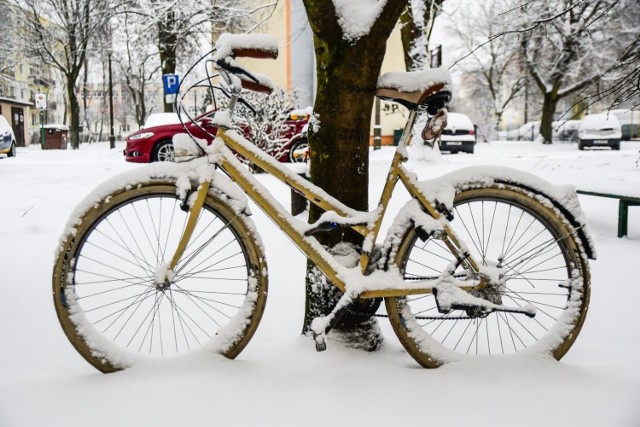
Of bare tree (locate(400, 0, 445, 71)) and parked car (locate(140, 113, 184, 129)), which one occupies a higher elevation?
bare tree (locate(400, 0, 445, 71))

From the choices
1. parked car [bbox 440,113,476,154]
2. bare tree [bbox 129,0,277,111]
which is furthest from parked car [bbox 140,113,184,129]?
parked car [bbox 440,113,476,154]

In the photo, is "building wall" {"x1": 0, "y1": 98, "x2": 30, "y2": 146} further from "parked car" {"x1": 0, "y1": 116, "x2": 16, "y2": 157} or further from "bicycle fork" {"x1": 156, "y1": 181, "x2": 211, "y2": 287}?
"bicycle fork" {"x1": 156, "y1": 181, "x2": 211, "y2": 287}

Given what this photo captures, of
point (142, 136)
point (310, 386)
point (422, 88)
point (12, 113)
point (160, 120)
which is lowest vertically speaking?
point (310, 386)

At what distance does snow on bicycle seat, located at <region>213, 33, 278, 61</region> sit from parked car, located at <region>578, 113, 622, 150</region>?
2119 cm

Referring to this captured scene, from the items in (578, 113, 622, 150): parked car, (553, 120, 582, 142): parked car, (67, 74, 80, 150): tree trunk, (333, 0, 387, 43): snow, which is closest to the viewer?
(333, 0, 387, 43): snow

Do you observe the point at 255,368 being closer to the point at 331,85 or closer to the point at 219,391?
the point at 219,391

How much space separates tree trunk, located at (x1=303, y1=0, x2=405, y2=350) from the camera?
87.0 inches

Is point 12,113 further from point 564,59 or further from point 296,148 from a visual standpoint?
point 564,59

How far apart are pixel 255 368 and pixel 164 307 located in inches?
42.2

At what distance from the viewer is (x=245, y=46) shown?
2.03 meters

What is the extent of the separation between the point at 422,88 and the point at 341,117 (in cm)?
41

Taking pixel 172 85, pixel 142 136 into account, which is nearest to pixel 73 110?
pixel 142 136

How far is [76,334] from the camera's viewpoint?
203cm

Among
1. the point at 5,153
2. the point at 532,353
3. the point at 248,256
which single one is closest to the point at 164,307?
the point at 248,256
